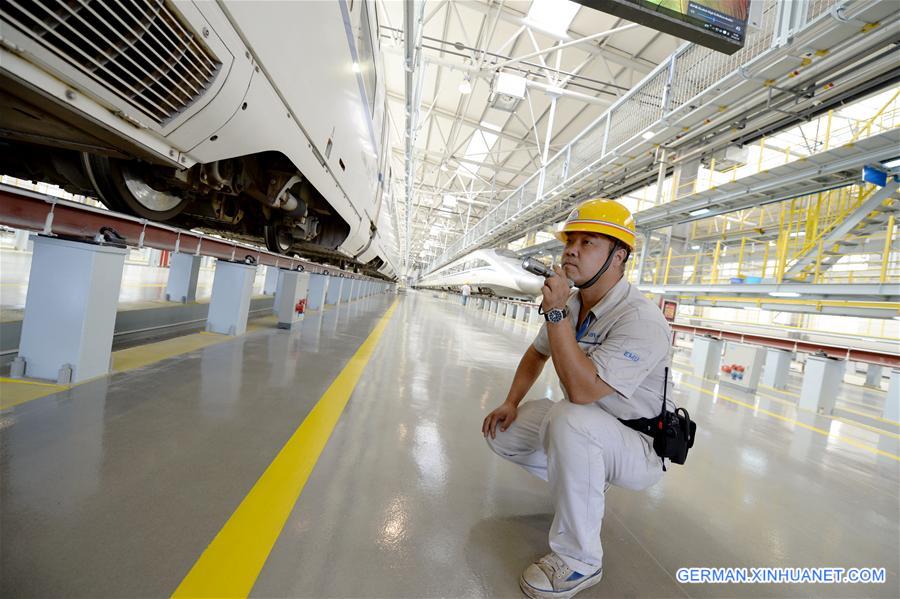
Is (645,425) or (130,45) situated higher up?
(130,45)

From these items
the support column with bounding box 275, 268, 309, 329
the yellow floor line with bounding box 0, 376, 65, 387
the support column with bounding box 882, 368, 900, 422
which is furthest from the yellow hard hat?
the support column with bounding box 882, 368, 900, 422

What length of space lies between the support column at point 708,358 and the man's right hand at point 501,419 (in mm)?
7059

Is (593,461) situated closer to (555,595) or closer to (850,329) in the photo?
(555,595)

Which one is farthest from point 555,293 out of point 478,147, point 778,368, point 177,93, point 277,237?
point 478,147

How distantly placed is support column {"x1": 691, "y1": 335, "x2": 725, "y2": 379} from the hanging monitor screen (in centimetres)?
559

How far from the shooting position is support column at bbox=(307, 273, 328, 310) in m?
8.13

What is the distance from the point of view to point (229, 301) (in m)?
4.38

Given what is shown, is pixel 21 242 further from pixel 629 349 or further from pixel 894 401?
pixel 894 401

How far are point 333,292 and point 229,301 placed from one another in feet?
21.8

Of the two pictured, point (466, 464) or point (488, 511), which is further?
point (466, 464)

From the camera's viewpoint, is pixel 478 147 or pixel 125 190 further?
pixel 478 147

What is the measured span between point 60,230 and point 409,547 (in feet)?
9.10

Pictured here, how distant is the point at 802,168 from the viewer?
492cm

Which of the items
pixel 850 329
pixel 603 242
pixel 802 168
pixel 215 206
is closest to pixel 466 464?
pixel 603 242
